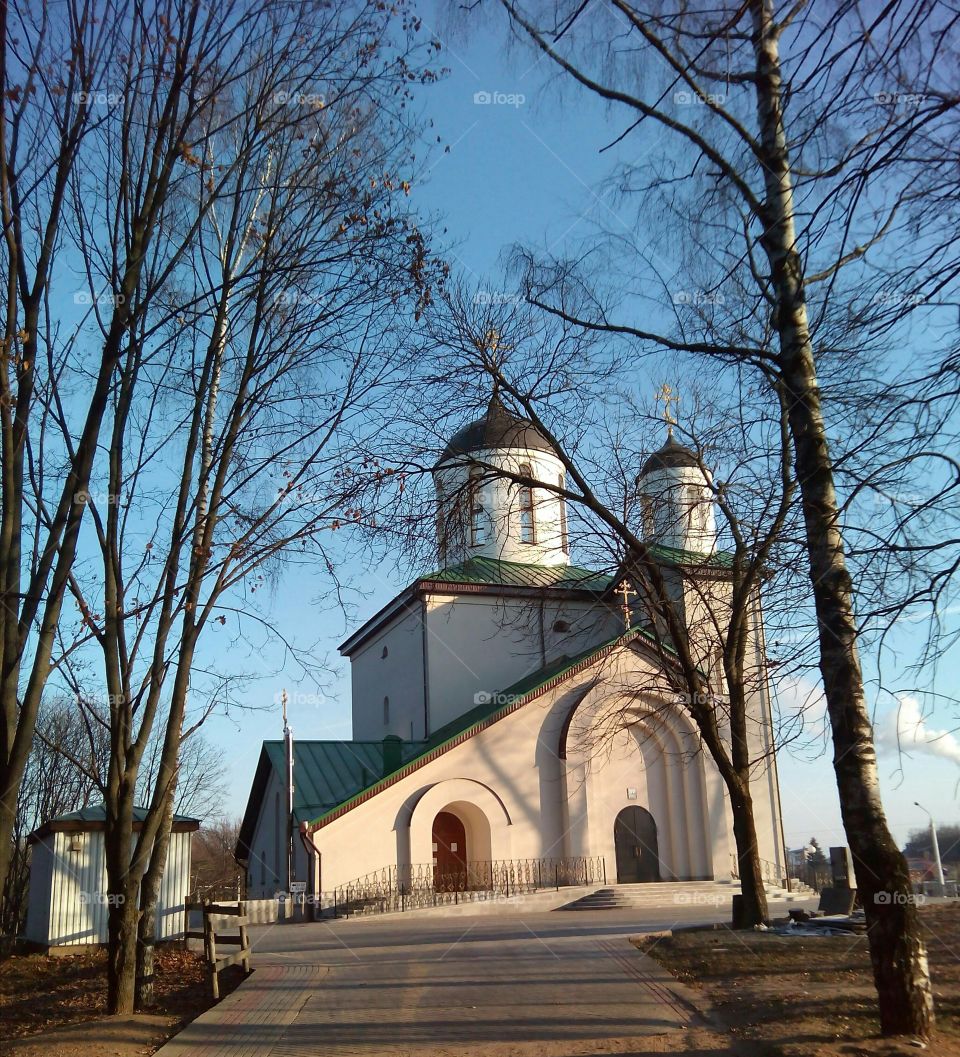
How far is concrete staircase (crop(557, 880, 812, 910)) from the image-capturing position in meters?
21.7

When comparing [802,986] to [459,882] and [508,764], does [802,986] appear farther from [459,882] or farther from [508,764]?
[508,764]

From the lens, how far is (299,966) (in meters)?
12.6

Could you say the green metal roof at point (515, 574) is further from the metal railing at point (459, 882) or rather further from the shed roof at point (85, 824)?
the shed roof at point (85, 824)

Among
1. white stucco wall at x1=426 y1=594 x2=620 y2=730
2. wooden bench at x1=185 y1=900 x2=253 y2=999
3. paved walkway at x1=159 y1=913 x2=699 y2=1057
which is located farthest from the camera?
white stucco wall at x1=426 y1=594 x2=620 y2=730

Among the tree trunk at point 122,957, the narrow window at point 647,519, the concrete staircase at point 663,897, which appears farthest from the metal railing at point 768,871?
the tree trunk at point 122,957

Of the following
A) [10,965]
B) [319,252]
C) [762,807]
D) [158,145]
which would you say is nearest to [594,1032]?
[319,252]

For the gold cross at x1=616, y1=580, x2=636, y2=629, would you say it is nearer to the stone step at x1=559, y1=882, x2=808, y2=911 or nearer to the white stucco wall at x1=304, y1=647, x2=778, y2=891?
the white stucco wall at x1=304, y1=647, x2=778, y2=891

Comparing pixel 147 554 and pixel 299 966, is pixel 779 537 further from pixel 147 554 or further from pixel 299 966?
pixel 299 966

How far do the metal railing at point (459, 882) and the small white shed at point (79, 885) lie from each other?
15.8ft

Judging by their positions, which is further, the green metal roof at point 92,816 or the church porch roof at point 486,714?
the church porch roof at point 486,714

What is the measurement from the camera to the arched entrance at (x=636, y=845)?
84.8 feet

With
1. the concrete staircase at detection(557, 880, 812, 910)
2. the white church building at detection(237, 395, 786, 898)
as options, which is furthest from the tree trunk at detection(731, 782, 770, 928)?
the concrete staircase at detection(557, 880, 812, 910)

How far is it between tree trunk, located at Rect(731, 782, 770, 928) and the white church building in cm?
664

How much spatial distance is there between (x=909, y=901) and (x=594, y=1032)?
107 inches
